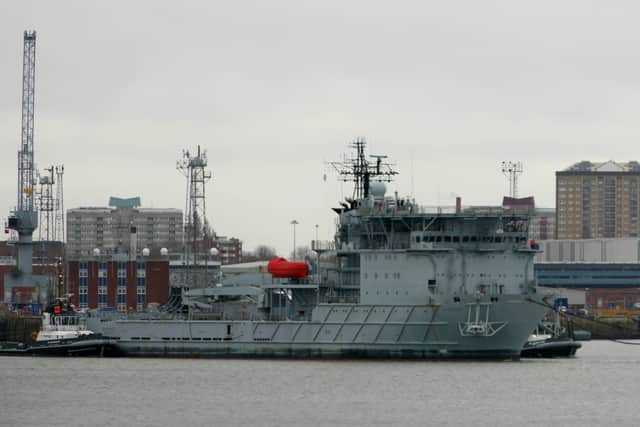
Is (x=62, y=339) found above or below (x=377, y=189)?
below

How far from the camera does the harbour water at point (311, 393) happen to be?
5141 cm

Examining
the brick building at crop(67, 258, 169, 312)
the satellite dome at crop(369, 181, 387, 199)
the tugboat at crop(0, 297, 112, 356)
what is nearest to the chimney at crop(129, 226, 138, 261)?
the brick building at crop(67, 258, 169, 312)

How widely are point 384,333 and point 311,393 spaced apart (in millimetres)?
12665

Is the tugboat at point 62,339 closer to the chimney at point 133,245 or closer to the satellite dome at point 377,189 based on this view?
the satellite dome at point 377,189

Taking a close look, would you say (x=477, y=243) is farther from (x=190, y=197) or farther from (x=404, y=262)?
(x=190, y=197)

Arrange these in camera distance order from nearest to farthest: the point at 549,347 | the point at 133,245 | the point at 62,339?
the point at 62,339 → the point at 549,347 → the point at 133,245

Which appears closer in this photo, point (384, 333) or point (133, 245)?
point (384, 333)

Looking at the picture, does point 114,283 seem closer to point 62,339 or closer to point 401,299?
point 62,339

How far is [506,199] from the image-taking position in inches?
6457

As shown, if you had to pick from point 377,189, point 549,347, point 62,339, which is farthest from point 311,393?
point 549,347

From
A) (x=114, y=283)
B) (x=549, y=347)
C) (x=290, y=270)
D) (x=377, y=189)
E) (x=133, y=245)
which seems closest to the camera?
(x=290, y=270)

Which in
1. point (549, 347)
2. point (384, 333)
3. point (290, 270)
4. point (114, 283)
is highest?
point (290, 270)

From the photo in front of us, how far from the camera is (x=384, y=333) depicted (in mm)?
70812

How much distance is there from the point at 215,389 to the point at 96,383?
21.2ft
